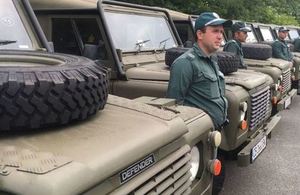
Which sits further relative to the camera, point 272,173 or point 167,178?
point 272,173

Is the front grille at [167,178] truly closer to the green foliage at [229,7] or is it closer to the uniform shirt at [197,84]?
the uniform shirt at [197,84]

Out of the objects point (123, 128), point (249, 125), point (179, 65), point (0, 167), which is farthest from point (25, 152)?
point (249, 125)

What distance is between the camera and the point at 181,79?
3.56 meters

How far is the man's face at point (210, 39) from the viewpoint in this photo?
3629 millimetres

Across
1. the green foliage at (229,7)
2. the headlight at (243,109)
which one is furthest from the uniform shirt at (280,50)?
the headlight at (243,109)

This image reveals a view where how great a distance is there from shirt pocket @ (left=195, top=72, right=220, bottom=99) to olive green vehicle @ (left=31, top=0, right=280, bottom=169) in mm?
530

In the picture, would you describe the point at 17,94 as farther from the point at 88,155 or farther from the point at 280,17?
Result: the point at 280,17

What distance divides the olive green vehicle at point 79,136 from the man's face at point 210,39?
119cm

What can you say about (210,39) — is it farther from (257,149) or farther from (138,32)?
(138,32)

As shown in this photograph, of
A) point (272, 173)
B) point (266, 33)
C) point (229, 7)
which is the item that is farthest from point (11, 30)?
point (229, 7)

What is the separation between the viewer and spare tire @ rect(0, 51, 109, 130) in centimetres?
177

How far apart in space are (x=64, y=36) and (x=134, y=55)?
0.76 meters

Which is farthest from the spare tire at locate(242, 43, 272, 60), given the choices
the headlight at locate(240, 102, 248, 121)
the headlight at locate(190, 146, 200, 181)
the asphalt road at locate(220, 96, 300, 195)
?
the headlight at locate(190, 146, 200, 181)

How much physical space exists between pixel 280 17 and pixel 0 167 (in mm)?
24260
